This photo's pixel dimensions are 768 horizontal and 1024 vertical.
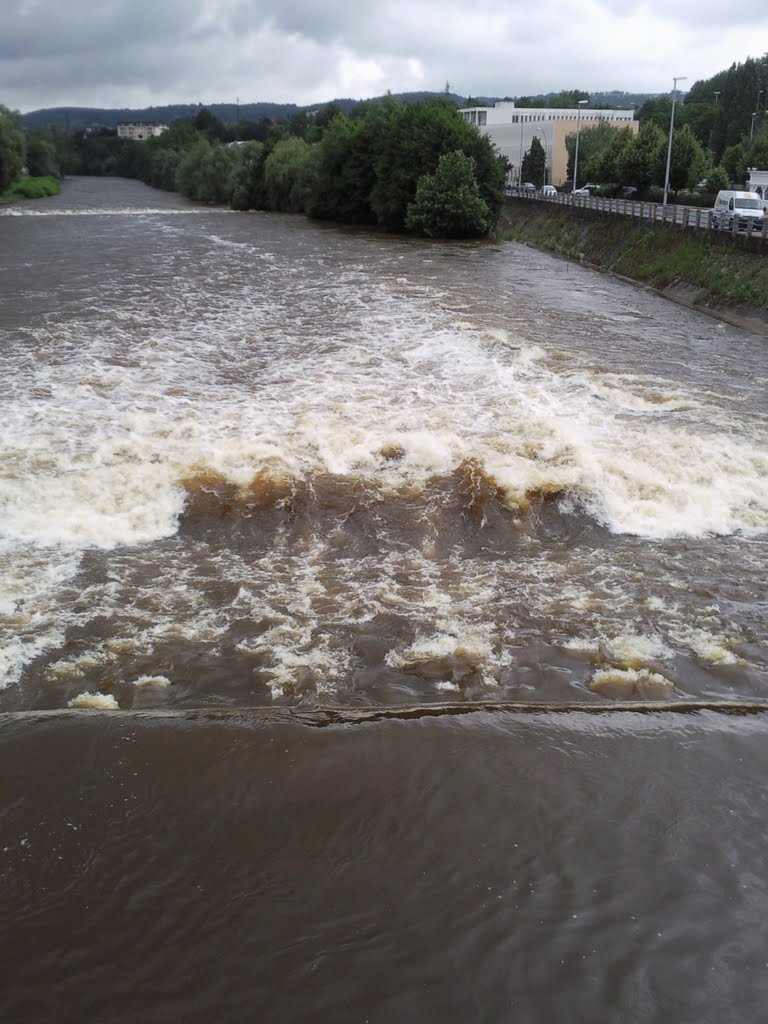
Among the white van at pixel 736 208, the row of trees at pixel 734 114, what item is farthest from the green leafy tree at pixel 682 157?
the row of trees at pixel 734 114

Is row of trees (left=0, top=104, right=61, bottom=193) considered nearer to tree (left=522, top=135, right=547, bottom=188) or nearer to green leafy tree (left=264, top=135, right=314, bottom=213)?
green leafy tree (left=264, top=135, right=314, bottom=213)

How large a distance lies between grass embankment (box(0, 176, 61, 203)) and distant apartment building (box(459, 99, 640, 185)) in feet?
131

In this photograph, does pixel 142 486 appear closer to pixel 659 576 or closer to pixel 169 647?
pixel 169 647

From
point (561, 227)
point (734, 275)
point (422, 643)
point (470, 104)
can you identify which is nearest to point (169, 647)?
point (422, 643)

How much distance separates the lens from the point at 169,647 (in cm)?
770

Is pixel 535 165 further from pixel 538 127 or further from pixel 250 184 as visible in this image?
pixel 250 184

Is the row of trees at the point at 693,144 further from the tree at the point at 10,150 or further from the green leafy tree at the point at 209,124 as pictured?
the green leafy tree at the point at 209,124

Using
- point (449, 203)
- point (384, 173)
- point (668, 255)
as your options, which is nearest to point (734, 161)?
point (384, 173)

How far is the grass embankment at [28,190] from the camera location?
70062 millimetres

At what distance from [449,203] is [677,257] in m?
17.7

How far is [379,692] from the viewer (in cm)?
710

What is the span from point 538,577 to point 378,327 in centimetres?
1315

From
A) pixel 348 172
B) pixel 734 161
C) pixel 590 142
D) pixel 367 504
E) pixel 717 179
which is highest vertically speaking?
pixel 590 142

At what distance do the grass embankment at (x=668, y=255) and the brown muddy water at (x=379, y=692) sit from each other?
999cm
